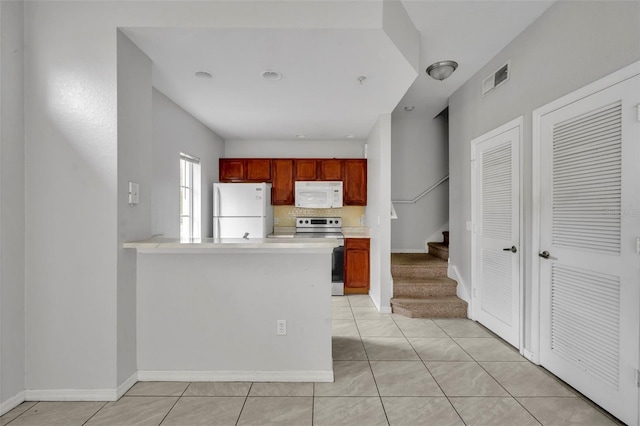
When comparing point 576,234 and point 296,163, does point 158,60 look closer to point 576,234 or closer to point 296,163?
point 296,163

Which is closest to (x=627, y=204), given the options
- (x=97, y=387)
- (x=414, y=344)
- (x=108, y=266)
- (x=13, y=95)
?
(x=414, y=344)

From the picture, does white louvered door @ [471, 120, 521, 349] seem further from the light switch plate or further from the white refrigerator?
the light switch plate

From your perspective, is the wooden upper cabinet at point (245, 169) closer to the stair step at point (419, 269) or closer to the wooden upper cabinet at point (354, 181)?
the wooden upper cabinet at point (354, 181)

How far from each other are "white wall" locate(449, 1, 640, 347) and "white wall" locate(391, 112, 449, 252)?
4.19 feet

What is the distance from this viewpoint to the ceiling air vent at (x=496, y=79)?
2.85 metres

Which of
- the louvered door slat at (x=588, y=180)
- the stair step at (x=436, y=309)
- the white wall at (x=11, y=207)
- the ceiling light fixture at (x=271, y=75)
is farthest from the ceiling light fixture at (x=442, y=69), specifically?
the white wall at (x=11, y=207)

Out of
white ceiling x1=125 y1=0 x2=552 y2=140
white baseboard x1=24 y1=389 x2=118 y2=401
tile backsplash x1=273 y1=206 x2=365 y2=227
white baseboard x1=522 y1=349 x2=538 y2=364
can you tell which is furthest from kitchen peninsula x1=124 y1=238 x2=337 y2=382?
tile backsplash x1=273 y1=206 x2=365 y2=227

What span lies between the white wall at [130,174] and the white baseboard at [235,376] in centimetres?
16

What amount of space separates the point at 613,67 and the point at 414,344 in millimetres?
2442

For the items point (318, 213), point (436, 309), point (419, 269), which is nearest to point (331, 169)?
point (318, 213)

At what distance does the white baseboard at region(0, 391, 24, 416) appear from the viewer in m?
1.91

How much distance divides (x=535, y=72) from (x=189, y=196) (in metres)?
3.86

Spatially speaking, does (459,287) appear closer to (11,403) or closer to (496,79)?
(496,79)

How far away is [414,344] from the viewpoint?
2.91m
